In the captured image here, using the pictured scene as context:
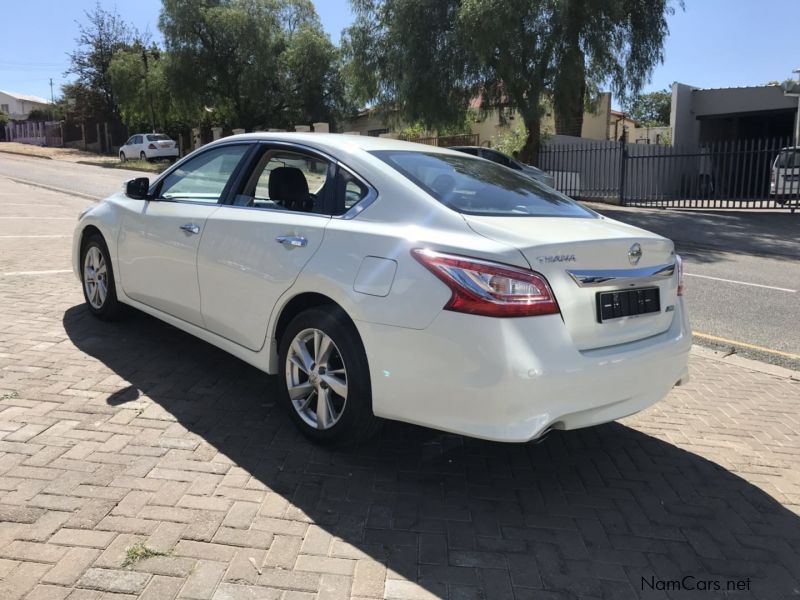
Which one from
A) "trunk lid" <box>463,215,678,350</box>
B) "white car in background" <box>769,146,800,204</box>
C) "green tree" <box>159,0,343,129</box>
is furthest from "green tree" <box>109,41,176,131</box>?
"trunk lid" <box>463,215,678,350</box>

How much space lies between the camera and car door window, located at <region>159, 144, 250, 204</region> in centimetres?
449

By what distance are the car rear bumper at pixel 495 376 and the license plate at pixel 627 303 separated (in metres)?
0.16

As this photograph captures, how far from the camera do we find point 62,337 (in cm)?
530

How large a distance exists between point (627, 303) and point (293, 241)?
1727mm

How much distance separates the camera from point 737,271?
34.9 ft

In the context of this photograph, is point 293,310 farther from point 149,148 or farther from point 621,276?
point 149,148

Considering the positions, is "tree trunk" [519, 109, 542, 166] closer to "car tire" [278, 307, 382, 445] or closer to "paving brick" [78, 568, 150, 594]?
"car tire" [278, 307, 382, 445]

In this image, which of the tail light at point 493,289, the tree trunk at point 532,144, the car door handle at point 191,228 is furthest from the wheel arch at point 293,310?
the tree trunk at point 532,144

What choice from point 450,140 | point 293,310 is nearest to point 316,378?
point 293,310

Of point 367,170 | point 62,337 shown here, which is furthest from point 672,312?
point 62,337

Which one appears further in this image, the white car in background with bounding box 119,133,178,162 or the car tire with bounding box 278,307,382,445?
the white car in background with bounding box 119,133,178,162

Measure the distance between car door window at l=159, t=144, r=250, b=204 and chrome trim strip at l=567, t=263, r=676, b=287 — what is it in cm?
239

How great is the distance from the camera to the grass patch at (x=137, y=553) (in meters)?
2.63

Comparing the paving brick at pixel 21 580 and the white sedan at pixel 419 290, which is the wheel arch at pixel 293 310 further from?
the paving brick at pixel 21 580
